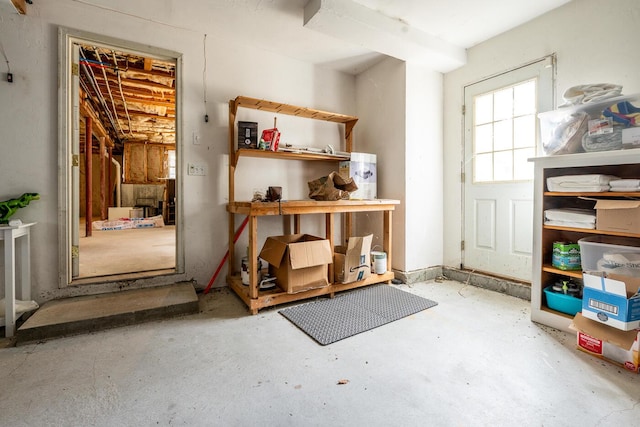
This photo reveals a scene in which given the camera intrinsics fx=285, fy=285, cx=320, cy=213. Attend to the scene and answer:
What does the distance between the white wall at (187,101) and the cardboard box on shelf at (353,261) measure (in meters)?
0.83

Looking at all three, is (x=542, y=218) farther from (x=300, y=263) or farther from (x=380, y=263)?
(x=300, y=263)

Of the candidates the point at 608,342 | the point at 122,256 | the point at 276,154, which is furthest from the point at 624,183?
the point at 122,256

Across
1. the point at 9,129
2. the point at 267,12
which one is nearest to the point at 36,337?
the point at 9,129

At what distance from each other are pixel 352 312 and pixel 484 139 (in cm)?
212

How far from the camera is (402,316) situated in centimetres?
211

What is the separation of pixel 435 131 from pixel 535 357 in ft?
7.45

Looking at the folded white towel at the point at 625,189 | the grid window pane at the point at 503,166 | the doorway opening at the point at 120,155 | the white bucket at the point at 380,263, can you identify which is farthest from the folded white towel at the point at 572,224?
the doorway opening at the point at 120,155

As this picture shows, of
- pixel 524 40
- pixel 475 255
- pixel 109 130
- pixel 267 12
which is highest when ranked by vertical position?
pixel 109 130

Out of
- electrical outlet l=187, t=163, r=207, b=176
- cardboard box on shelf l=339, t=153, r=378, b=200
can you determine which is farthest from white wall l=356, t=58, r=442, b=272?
electrical outlet l=187, t=163, r=207, b=176

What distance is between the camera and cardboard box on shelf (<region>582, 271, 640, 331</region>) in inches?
57.9

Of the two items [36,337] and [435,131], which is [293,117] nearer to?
[435,131]

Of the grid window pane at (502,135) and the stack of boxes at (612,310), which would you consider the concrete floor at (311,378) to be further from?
the grid window pane at (502,135)

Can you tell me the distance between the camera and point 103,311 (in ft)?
6.44

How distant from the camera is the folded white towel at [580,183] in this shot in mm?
1728
